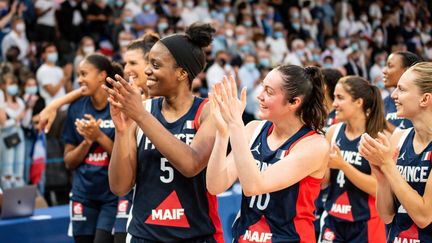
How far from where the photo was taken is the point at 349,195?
224 inches

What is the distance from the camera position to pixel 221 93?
3561mm

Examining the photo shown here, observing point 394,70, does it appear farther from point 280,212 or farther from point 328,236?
point 280,212

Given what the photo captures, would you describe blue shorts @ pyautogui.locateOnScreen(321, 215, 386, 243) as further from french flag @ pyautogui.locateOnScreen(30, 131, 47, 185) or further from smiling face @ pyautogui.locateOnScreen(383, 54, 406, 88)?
french flag @ pyautogui.locateOnScreen(30, 131, 47, 185)

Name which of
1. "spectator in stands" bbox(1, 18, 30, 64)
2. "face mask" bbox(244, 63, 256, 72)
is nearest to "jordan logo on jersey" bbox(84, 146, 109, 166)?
"spectator in stands" bbox(1, 18, 30, 64)

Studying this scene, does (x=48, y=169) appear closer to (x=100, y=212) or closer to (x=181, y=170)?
(x=100, y=212)

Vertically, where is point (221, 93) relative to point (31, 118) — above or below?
above

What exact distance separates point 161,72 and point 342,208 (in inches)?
89.7

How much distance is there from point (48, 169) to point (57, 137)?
67 centimetres

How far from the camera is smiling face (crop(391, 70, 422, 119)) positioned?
3.93 m

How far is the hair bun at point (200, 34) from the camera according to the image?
421cm

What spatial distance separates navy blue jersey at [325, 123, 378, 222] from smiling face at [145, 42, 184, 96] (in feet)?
6.97

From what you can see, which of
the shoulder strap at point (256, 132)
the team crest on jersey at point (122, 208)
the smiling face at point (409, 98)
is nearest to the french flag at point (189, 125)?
the shoulder strap at point (256, 132)

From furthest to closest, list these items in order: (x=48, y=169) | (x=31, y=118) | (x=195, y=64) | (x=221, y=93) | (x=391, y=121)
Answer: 1. (x=31, y=118)
2. (x=48, y=169)
3. (x=391, y=121)
4. (x=195, y=64)
5. (x=221, y=93)

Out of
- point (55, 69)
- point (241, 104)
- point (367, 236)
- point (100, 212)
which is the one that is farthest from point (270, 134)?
point (55, 69)
